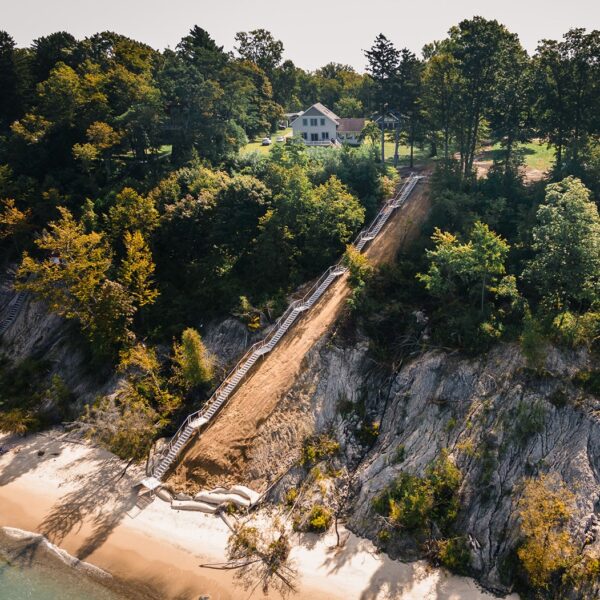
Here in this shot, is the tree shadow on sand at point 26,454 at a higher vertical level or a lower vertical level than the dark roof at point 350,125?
lower

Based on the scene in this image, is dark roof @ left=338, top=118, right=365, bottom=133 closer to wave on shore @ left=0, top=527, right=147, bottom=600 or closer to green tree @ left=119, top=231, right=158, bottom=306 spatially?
green tree @ left=119, top=231, right=158, bottom=306

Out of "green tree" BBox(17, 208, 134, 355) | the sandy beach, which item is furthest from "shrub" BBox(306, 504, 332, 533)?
"green tree" BBox(17, 208, 134, 355)

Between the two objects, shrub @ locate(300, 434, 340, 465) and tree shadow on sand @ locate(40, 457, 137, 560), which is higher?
shrub @ locate(300, 434, 340, 465)

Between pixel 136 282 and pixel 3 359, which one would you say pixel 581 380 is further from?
pixel 3 359

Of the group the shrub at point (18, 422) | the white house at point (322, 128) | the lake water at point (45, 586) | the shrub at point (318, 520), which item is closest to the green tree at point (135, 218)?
the shrub at point (18, 422)

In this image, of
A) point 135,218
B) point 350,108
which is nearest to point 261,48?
point 350,108

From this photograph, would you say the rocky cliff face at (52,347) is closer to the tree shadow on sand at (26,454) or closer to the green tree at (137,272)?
the tree shadow on sand at (26,454)
